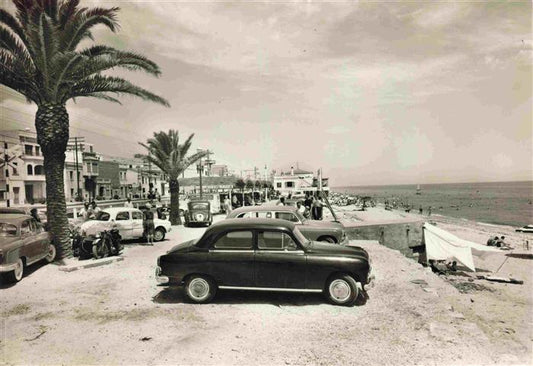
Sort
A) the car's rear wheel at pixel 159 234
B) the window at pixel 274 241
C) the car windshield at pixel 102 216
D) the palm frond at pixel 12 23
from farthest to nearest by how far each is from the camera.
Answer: the car's rear wheel at pixel 159 234 < the car windshield at pixel 102 216 < the palm frond at pixel 12 23 < the window at pixel 274 241

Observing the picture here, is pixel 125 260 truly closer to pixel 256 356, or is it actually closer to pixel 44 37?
pixel 44 37

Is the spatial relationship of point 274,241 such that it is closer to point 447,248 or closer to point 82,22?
point 82,22

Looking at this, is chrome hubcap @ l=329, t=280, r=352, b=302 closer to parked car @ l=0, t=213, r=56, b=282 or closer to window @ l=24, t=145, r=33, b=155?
parked car @ l=0, t=213, r=56, b=282

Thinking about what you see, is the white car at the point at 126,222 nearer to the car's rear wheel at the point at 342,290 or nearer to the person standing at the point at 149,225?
the person standing at the point at 149,225

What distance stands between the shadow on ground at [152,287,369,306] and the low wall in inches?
332

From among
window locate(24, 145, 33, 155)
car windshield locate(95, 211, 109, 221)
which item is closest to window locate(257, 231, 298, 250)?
car windshield locate(95, 211, 109, 221)

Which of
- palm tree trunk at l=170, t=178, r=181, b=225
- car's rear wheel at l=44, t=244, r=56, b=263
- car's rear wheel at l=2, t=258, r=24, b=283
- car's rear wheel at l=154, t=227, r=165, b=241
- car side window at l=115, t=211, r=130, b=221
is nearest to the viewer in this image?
car's rear wheel at l=2, t=258, r=24, b=283

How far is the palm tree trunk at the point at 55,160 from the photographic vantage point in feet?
33.1

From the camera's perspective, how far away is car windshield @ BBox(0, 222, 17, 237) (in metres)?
7.83

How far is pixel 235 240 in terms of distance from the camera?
20.8 feet

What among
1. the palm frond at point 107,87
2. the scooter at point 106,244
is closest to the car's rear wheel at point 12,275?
the scooter at point 106,244

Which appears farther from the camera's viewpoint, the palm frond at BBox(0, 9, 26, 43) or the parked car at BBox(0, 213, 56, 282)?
the palm frond at BBox(0, 9, 26, 43)

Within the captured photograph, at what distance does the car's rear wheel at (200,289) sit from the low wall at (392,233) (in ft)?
31.7

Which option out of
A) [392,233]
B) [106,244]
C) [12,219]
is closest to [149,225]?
[106,244]
